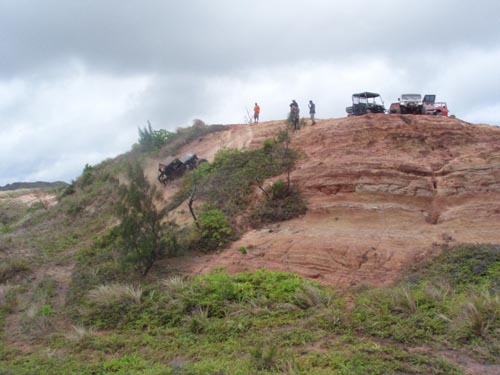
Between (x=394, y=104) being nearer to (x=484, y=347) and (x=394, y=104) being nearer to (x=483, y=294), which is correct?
(x=483, y=294)

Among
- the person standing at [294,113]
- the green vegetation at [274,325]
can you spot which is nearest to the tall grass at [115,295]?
the green vegetation at [274,325]

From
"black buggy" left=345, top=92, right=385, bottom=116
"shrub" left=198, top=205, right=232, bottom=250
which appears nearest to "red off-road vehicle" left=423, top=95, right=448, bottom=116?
"black buggy" left=345, top=92, right=385, bottom=116

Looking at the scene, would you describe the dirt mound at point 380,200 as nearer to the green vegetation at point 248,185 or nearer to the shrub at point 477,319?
the green vegetation at point 248,185

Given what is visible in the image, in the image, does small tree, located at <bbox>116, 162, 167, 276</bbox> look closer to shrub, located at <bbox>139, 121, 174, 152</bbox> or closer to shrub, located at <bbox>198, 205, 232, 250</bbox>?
shrub, located at <bbox>198, 205, 232, 250</bbox>

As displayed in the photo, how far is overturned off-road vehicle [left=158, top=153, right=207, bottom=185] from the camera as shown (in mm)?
19641

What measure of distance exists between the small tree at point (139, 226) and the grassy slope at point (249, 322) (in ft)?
1.88

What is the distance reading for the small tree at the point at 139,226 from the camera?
37.8ft

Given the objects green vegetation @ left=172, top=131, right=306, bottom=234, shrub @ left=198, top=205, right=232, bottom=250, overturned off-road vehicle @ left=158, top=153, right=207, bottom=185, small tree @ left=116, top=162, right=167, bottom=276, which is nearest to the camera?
small tree @ left=116, top=162, right=167, bottom=276

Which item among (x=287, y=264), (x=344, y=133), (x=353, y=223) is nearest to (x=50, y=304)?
(x=287, y=264)

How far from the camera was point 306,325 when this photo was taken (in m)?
7.77

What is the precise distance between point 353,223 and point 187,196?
6.90 meters

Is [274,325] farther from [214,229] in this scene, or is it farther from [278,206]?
[278,206]

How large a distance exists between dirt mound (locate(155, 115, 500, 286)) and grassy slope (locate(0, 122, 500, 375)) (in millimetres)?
925

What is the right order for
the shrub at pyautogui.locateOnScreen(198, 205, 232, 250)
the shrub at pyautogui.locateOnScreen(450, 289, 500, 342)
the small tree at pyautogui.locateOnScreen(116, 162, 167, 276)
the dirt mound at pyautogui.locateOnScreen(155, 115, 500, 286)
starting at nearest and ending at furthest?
1. the shrub at pyautogui.locateOnScreen(450, 289, 500, 342)
2. the dirt mound at pyautogui.locateOnScreen(155, 115, 500, 286)
3. the small tree at pyautogui.locateOnScreen(116, 162, 167, 276)
4. the shrub at pyautogui.locateOnScreen(198, 205, 232, 250)
